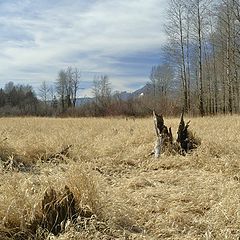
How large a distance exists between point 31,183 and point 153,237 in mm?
1456

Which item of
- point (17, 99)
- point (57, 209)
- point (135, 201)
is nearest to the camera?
point (57, 209)

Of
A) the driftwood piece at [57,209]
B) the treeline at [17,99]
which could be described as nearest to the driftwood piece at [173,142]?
the driftwood piece at [57,209]

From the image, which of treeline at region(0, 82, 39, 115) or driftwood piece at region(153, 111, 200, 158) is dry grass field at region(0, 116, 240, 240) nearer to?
driftwood piece at region(153, 111, 200, 158)

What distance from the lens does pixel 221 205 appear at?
12.9ft

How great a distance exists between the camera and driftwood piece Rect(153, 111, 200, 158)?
26.3 feet

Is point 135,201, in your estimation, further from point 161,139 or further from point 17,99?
point 17,99

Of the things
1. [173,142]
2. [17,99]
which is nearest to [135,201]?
[173,142]

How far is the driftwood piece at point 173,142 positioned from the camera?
8.01 m

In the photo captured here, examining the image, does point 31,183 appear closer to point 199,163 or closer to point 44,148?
point 199,163

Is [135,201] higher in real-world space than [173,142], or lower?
lower

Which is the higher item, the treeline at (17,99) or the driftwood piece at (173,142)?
the treeline at (17,99)

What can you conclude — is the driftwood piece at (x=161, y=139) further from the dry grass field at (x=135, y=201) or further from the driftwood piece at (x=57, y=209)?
the driftwood piece at (x=57, y=209)

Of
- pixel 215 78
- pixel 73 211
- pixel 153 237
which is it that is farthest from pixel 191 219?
pixel 215 78

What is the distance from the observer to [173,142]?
27.2 ft
